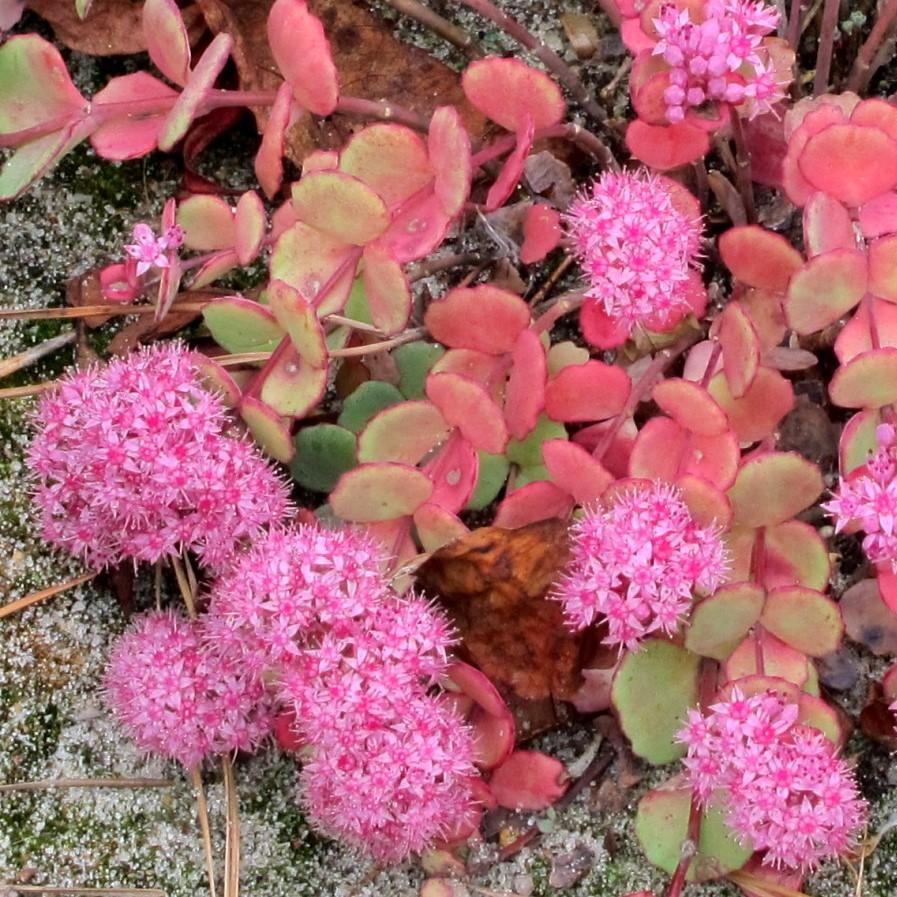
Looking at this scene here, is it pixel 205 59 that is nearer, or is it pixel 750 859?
pixel 205 59

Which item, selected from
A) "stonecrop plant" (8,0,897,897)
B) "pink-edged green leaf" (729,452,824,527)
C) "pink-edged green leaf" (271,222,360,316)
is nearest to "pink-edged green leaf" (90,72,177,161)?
"stonecrop plant" (8,0,897,897)

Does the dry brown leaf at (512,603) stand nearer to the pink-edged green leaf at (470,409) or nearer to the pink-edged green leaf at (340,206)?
the pink-edged green leaf at (470,409)

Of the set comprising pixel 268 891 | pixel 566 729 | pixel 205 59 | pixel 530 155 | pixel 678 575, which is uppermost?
pixel 205 59

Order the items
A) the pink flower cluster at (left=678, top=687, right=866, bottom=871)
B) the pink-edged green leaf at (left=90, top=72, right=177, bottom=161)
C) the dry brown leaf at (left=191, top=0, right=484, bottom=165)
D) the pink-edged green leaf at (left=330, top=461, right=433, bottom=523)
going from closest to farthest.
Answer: the pink flower cluster at (left=678, top=687, right=866, bottom=871) < the pink-edged green leaf at (left=330, top=461, right=433, bottom=523) < the pink-edged green leaf at (left=90, top=72, right=177, bottom=161) < the dry brown leaf at (left=191, top=0, right=484, bottom=165)

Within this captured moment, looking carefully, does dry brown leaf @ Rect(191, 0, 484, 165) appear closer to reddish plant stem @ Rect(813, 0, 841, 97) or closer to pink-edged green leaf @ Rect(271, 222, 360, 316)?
pink-edged green leaf @ Rect(271, 222, 360, 316)

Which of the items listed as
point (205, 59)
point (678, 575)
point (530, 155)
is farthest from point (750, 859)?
point (205, 59)

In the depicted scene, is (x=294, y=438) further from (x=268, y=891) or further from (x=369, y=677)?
(x=268, y=891)

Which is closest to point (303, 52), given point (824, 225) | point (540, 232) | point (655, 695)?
point (540, 232)
